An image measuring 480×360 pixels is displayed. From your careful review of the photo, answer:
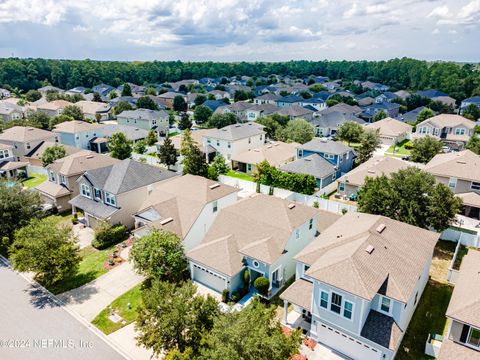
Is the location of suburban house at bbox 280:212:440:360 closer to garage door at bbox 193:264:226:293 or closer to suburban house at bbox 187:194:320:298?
suburban house at bbox 187:194:320:298

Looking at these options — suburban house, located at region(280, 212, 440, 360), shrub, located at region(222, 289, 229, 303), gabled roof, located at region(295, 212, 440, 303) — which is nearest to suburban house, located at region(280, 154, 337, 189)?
gabled roof, located at region(295, 212, 440, 303)

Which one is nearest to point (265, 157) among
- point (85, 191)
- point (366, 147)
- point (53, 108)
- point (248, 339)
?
point (366, 147)

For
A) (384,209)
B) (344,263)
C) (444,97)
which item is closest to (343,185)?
(384,209)

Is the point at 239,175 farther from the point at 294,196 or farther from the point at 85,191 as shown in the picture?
the point at 85,191

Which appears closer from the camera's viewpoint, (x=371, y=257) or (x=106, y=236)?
(x=371, y=257)

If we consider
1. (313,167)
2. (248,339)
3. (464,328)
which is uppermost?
(248,339)

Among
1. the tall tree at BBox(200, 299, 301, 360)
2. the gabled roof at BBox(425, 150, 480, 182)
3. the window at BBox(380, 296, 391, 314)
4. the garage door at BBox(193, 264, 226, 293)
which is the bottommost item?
the garage door at BBox(193, 264, 226, 293)

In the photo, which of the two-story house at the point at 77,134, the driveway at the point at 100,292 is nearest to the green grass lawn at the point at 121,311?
the driveway at the point at 100,292

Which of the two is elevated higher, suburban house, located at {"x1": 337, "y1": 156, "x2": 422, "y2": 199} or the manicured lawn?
suburban house, located at {"x1": 337, "y1": 156, "x2": 422, "y2": 199}
